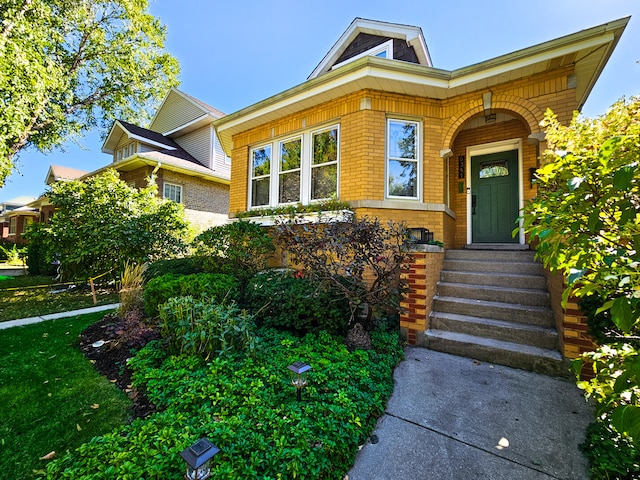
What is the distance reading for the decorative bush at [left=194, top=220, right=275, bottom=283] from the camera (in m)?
5.49

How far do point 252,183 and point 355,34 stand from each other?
6.29m

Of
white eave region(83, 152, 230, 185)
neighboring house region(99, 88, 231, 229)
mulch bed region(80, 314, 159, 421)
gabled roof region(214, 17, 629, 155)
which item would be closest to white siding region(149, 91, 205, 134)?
neighboring house region(99, 88, 231, 229)

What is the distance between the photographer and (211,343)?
3.17m

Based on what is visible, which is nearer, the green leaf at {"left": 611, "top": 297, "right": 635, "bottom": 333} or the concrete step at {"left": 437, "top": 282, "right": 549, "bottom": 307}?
the green leaf at {"left": 611, "top": 297, "right": 635, "bottom": 333}

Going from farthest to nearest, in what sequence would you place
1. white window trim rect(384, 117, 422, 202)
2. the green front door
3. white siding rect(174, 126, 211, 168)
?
white siding rect(174, 126, 211, 168) → the green front door → white window trim rect(384, 117, 422, 202)

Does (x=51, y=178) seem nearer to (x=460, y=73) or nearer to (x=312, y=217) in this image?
(x=312, y=217)

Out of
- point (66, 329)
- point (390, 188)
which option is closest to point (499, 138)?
point (390, 188)

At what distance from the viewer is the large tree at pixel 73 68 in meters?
8.73

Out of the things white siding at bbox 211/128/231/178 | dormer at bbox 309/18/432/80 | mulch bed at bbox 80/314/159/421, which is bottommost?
mulch bed at bbox 80/314/159/421

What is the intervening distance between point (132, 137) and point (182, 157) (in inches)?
83.9

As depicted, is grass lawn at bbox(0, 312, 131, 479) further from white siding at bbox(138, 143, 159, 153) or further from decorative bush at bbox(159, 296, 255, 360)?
white siding at bbox(138, 143, 159, 153)

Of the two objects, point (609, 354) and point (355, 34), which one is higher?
point (355, 34)

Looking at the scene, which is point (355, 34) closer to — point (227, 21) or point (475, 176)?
point (227, 21)

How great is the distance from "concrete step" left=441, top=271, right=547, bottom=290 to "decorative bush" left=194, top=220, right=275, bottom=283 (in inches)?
136
